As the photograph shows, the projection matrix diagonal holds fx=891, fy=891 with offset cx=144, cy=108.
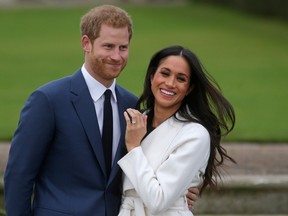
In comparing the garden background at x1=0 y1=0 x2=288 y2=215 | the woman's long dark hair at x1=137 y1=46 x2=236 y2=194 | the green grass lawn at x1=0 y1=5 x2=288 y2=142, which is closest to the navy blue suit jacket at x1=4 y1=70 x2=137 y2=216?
the woman's long dark hair at x1=137 y1=46 x2=236 y2=194

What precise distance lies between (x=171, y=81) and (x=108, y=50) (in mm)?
325

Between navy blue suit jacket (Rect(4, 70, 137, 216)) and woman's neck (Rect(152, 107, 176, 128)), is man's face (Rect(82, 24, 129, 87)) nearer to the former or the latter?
navy blue suit jacket (Rect(4, 70, 137, 216))

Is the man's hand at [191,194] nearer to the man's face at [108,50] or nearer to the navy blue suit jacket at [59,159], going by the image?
the navy blue suit jacket at [59,159]

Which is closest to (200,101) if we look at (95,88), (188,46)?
(95,88)

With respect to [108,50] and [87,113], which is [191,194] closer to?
[87,113]

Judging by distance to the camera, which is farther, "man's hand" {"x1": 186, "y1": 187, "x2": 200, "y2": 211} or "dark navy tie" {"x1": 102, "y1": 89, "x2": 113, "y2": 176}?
"man's hand" {"x1": 186, "y1": 187, "x2": 200, "y2": 211}

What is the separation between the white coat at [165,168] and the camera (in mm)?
3982

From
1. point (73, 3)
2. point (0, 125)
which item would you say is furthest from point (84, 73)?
point (73, 3)

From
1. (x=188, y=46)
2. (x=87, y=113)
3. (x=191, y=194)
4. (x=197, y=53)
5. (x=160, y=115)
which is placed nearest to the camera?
(x=87, y=113)

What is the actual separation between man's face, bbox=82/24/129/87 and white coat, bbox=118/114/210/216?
0.37 meters

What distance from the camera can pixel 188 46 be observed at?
19.0 m

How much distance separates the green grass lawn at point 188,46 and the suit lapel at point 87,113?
5721mm

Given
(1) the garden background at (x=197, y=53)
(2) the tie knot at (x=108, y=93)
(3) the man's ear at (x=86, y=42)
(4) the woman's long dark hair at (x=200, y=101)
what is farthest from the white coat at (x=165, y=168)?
(1) the garden background at (x=197, y=53)

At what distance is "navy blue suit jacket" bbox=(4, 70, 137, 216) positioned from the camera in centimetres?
403
